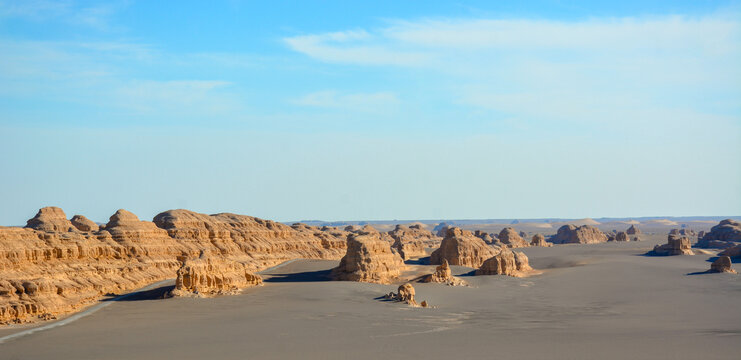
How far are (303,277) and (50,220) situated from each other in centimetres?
2126

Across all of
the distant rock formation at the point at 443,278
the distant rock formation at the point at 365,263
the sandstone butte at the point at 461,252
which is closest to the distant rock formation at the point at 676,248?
the sandstone butte at the point at 461,252

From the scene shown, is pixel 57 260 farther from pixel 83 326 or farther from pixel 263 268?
pixel 263 268

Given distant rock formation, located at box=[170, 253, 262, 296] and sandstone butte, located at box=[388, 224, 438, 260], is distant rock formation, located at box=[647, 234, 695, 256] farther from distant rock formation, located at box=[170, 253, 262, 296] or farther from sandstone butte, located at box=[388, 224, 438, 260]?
distant rock formation, located at box=[170, 253, 262, 296]

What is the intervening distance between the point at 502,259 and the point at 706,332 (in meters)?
25.9

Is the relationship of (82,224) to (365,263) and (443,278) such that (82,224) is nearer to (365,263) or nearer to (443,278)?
(365,263)

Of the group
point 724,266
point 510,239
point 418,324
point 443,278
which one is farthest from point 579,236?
point 418,324

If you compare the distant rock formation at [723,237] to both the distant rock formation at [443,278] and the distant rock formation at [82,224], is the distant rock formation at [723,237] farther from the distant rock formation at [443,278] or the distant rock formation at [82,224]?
the distant rock formation at [82,224]

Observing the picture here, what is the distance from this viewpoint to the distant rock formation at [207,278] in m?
37.9

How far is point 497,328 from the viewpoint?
30062 mm

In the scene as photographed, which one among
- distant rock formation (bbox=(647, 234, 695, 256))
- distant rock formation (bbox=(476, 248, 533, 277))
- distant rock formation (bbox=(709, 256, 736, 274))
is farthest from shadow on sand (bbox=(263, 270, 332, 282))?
distant rock formation (bbox=(647, 234, 695, 256))

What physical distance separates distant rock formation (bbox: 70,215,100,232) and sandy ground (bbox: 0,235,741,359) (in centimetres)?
2243

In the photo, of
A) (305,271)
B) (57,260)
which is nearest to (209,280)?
(57,260)

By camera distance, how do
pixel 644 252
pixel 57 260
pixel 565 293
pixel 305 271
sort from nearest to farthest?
pixel 57 260, pixel 565 293, pixel 305 271, pixel 644 252

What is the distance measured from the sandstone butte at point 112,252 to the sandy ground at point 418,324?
Result: 8.01 ft
